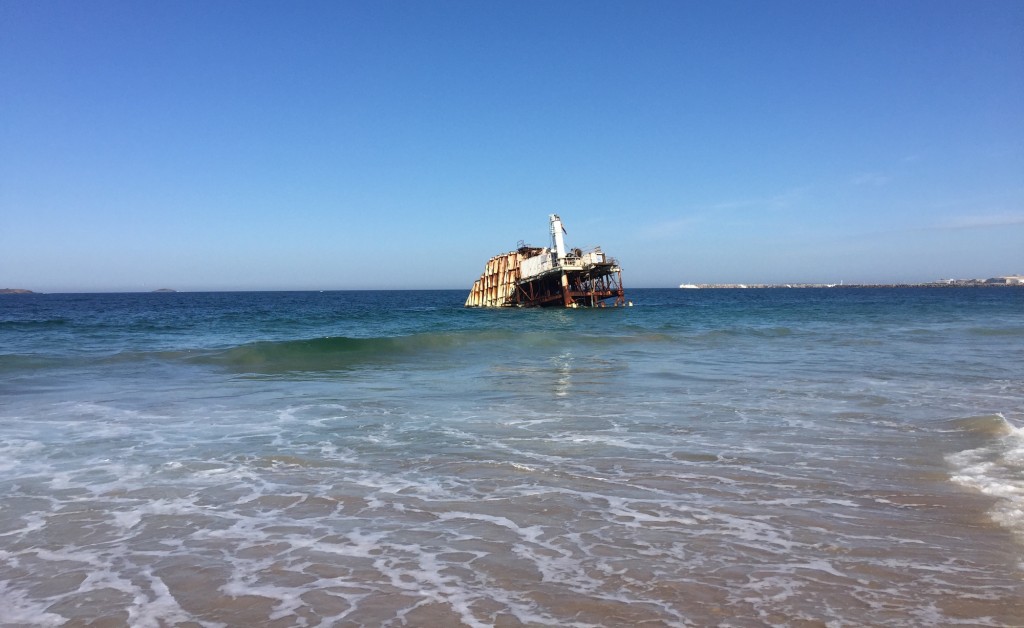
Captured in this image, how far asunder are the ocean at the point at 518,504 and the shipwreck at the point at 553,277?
26835 millimetres

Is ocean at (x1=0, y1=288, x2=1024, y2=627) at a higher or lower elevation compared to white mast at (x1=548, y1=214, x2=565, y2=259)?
lower

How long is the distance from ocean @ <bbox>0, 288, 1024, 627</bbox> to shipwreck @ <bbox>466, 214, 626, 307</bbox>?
2684 centimetres

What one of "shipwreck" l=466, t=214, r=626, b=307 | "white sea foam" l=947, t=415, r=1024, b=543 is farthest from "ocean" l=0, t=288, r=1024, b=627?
"shipwreck" l=466, t=214, r=626, b=307

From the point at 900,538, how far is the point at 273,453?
544cm

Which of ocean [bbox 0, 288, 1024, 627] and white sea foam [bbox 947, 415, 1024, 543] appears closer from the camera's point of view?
ocean [bbox 0, 288, 1024, 627]

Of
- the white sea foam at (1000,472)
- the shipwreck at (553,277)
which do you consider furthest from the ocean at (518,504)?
the shipwreck at (553,277)

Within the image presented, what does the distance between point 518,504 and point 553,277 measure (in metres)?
35.8

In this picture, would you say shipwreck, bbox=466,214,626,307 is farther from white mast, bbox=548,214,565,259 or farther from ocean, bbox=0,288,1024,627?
ocean, bbox=0,288,1024,627

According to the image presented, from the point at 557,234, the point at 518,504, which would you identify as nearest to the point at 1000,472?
the point at 518,504

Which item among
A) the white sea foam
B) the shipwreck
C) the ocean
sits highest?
the shipwreck

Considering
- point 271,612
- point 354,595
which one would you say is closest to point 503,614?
point 354,595

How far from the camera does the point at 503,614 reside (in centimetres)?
312

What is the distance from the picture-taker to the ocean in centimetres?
325

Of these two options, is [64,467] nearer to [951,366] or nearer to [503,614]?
[503,614]
